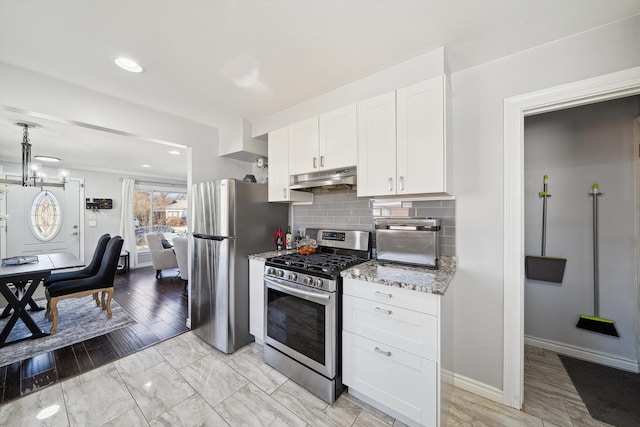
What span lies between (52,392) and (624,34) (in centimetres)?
457

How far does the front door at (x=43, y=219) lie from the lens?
466cm

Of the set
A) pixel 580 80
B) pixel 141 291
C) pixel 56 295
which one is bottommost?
→ pixel 141 291

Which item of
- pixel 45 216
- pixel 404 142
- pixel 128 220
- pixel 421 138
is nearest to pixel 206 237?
pixel 404 142

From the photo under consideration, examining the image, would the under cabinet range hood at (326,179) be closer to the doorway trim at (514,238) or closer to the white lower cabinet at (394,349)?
the white lower cabinet at (394,349)

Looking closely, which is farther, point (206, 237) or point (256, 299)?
point (206, 237)

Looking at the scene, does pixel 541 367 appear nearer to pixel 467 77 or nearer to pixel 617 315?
pixel 617 315

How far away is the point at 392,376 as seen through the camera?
1.50 m

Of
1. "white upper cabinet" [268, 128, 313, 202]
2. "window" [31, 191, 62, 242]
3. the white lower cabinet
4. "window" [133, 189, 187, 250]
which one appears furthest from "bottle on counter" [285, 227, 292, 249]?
"window" [31, 191, 62, 242]

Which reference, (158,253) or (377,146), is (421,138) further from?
(158,253)

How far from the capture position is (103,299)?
11.0ft

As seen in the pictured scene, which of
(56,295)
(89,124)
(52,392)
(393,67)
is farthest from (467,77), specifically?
(56,295)

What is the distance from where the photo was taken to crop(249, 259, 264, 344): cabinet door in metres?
2.34

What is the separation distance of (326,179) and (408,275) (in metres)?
1.10

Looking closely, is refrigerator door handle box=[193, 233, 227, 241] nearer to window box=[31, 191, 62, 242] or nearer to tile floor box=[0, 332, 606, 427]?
tile floor box=[0, 332, 606, 427]
